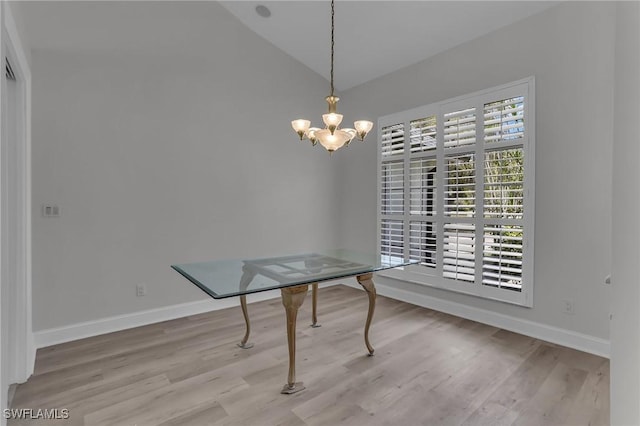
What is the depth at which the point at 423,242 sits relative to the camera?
12.4 ft

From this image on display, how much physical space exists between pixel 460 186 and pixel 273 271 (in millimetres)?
2258

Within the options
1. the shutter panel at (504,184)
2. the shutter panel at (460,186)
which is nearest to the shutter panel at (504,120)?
the shutter panel at (504,184)

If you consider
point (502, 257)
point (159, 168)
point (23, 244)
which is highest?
point (159, 168)

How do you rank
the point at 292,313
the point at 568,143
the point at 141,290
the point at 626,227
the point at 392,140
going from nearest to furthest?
the point at 626,227 → the point at 292,313 → the point at 568,143 → the point at 141,290 → the point at 392,140

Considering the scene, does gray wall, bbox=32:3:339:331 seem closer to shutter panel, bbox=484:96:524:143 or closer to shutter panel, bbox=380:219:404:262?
shutter panel, bbox=380:219:404:262

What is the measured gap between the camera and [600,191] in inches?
101

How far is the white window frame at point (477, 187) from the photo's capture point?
293 cm

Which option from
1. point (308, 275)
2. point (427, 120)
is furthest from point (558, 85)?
point (308, 275)

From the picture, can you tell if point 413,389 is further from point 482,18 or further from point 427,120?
point 482,18

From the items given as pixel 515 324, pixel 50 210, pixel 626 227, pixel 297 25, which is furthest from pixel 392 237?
pixel 50 210

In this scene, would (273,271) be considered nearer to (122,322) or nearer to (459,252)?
(122,322)

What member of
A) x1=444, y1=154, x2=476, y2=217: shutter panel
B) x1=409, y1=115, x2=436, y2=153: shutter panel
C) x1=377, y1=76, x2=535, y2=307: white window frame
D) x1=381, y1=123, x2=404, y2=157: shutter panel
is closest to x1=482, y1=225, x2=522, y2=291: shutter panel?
x1=377, y1=76, x2=535, y2=307: white window frame

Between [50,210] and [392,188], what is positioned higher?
[392,188]

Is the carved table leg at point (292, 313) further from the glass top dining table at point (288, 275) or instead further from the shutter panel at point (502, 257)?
the shutter panel at point (502, 257)
